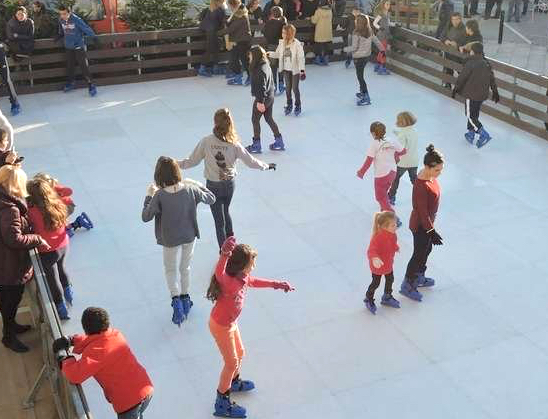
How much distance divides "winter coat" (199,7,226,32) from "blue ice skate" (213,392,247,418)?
9.72 metres

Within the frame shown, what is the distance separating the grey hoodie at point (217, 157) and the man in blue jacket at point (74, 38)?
6594 millimetres

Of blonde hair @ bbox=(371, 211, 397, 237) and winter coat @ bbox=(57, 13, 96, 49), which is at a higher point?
winter coat @ bbox=(57, 13, 96, 49)

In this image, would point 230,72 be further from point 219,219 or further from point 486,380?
point 486,380

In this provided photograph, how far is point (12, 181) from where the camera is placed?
6.11 metres

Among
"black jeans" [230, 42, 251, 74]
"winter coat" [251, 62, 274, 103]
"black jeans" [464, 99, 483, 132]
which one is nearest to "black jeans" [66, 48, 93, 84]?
"black jeans" [230, 42, 251, 74]

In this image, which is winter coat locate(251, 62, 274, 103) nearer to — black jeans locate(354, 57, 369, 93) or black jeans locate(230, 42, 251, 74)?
black jeans locate(354, 57, 369, 93)

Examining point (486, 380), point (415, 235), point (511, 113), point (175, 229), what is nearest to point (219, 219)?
point (175, 229)

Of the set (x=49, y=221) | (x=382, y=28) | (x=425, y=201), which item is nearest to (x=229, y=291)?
(x=49, y=221)

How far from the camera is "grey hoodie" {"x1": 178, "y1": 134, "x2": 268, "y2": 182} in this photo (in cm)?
733

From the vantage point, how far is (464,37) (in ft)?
41.9

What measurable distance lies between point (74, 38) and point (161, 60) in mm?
1746

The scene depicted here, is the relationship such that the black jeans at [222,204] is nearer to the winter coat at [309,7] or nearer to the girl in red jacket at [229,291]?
the girl in red jacket at [229,291]

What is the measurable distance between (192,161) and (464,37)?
7.12 meters

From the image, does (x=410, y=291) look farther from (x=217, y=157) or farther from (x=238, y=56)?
(x=238, y=56)
